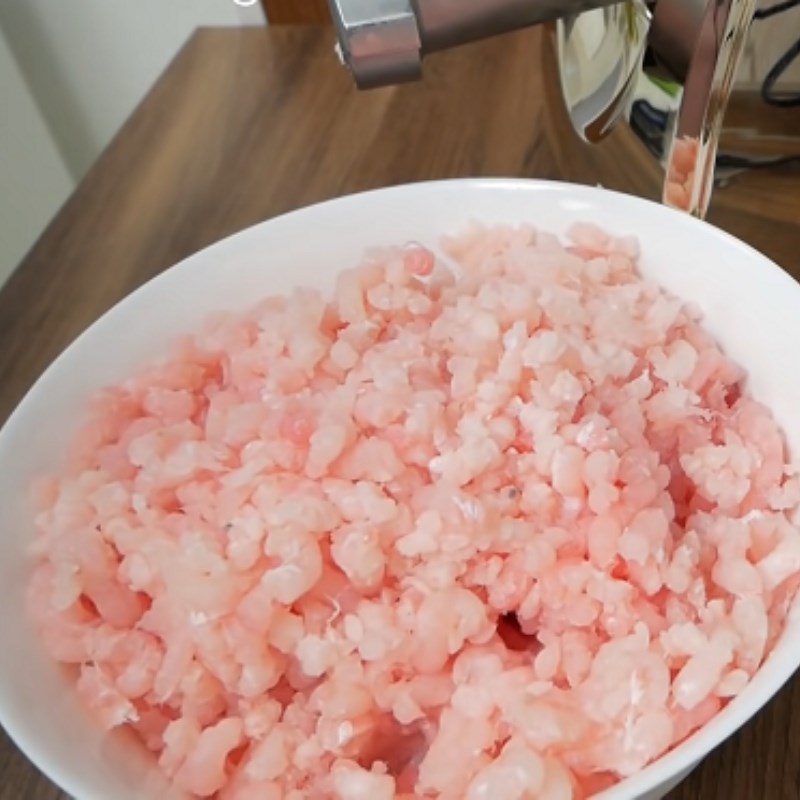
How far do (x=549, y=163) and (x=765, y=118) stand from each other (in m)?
0.24

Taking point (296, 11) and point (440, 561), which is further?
point (296, 11)

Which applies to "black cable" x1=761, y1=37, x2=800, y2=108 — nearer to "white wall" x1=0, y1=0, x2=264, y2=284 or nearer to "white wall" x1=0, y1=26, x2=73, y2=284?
"white wall" x1=0, y1=0, x2=264, y2=284

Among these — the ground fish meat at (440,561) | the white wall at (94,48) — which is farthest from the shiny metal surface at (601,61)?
the white wall at (94,48)

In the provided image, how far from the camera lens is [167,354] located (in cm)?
57

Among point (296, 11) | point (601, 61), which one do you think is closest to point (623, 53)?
point (601, 61)

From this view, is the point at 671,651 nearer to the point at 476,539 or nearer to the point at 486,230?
the point at 476,539

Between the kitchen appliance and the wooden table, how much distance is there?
0.05 metres

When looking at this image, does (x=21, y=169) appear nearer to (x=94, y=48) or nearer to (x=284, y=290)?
(x=94, y=48)

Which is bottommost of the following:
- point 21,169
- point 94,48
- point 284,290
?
point 21,169

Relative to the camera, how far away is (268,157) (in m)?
0.91

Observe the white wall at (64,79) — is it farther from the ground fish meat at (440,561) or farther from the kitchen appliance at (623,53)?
the ground fish meat at (440,561)

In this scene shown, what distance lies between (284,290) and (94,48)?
93 cm

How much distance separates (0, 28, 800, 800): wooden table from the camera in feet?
2.50

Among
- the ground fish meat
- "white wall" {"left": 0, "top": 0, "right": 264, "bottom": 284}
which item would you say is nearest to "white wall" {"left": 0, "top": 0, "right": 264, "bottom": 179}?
"white wall" {"left": 0, "top": 0, "right": 264, "bottom": 284}
